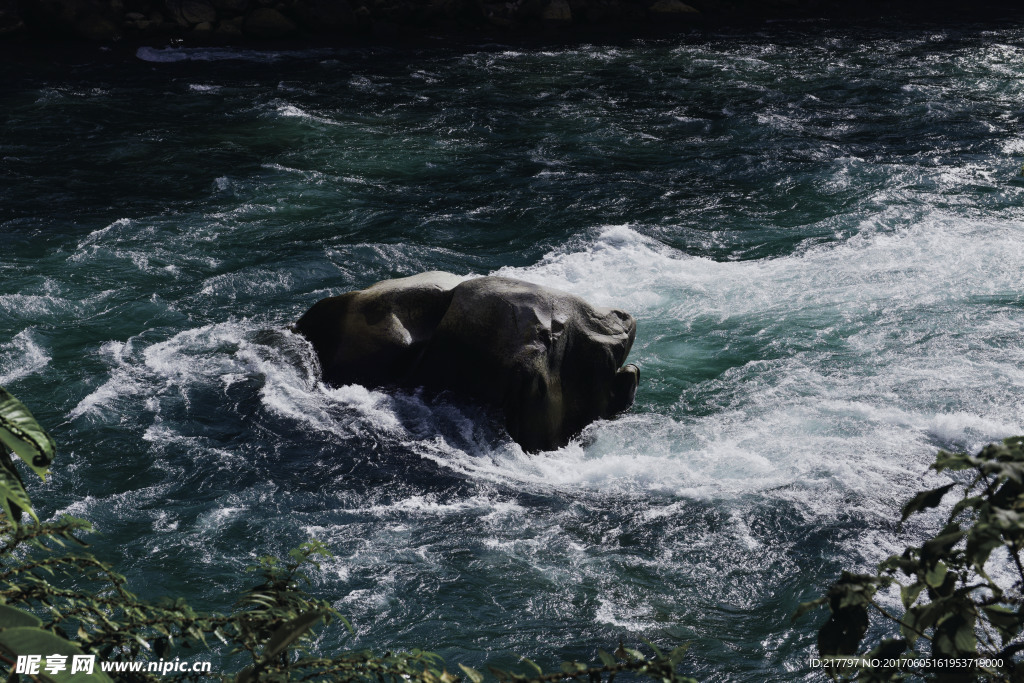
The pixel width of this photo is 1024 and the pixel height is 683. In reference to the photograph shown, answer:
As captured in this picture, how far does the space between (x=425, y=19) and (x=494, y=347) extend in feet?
47.0

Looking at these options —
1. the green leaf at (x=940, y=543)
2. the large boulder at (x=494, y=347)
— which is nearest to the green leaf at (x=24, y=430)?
the green leaf at (x=940, y=543)

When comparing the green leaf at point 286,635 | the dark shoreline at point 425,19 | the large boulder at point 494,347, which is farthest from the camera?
the dark shoreline at point 425,19

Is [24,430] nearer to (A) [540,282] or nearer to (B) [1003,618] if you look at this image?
(B) [1003,618]

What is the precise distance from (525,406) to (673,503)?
3.65 feet

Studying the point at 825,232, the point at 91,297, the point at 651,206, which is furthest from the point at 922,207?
the point at 91,297

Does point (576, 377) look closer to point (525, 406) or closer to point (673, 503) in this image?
point (525, 406)

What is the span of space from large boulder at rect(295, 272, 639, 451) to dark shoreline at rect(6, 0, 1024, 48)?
477 inches

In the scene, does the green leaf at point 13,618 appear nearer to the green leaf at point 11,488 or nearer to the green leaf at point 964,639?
the green leaf at point 11,488

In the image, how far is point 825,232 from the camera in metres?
9.13

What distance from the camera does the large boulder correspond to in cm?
584

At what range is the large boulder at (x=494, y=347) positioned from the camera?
5836 millimetres

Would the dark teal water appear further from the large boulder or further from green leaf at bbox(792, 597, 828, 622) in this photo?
green leaf at bbox(792, 597, 828, 622)

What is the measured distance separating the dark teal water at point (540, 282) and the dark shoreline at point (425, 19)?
7.77ft

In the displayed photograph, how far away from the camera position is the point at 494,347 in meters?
5.89
